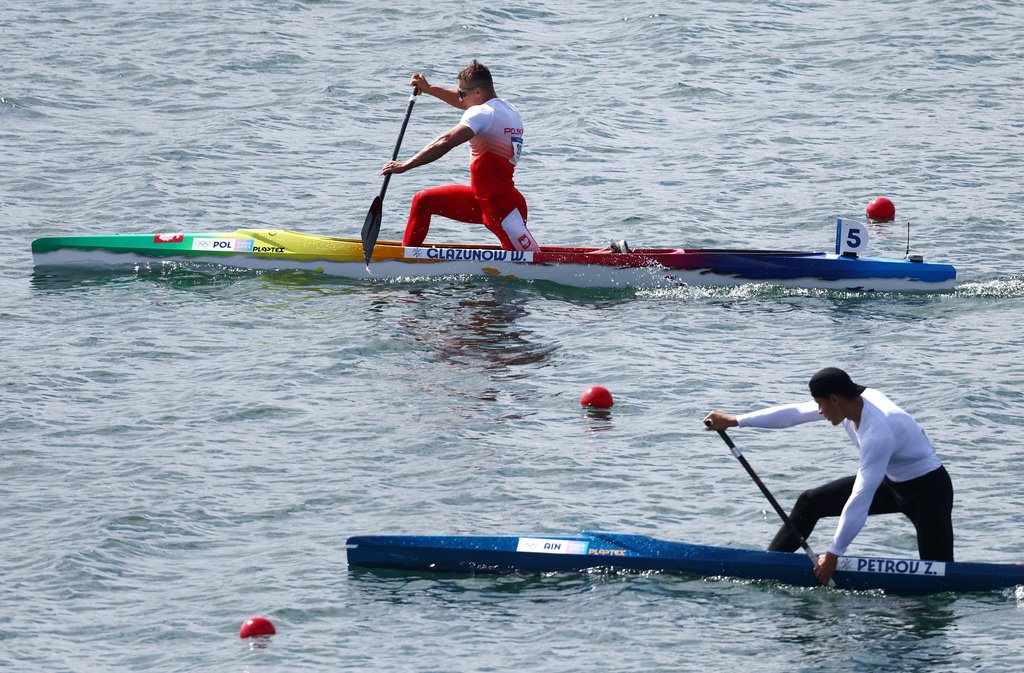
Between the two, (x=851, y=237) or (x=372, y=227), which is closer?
(x=851, y=237)

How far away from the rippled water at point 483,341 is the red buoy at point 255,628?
8cm

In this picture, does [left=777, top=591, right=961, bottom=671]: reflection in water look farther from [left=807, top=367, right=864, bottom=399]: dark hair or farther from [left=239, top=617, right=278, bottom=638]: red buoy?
[left=239, top=617, right=278, bottom=638]: red buoy

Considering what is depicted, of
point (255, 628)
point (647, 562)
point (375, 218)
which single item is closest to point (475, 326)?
point (375, 218)

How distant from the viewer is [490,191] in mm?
16469

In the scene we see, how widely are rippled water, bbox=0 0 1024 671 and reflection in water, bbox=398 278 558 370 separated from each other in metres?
0.04

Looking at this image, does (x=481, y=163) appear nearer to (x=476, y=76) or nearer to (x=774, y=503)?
(x=476, y=76)

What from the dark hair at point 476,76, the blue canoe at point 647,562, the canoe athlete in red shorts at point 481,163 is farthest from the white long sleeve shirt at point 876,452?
the dark hair at point 476,76

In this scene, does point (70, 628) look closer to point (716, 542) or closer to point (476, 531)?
point (476, 531)

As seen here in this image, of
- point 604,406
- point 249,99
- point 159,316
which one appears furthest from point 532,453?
point 249,99

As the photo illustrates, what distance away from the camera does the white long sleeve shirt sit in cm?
948

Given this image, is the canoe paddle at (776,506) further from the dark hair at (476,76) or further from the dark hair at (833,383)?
the dark hair at (476,76)

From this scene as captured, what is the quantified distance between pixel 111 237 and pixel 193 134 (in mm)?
6250

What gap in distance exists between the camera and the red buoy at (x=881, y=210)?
19844mm

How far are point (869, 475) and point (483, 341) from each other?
21.6 feet
